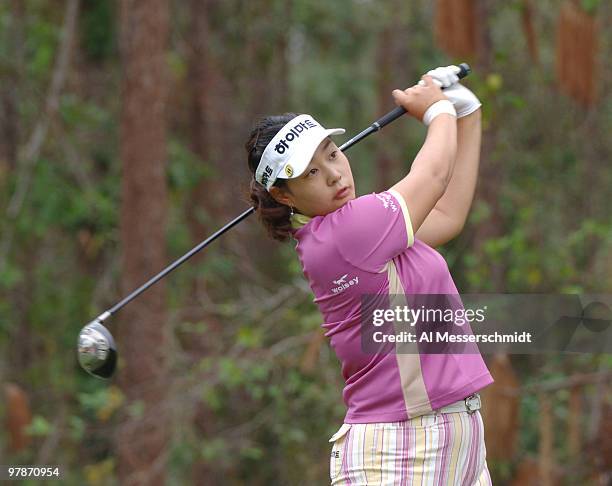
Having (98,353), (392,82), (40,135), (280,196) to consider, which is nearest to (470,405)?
(280,196)

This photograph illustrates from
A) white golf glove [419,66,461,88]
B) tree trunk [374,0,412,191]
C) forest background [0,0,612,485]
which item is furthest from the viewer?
tree trunk [374,0,412,191]

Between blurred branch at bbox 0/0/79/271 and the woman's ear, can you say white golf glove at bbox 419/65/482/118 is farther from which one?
blurred branch at bbox 0/0/79/271

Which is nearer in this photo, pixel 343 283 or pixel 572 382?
pixel 343 283

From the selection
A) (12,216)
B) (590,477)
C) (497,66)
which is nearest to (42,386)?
(12,216)

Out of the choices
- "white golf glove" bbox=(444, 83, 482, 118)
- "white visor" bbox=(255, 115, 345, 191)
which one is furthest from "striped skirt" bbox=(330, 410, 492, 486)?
"white golf glove" bbox=(444, 83, 482, 118)

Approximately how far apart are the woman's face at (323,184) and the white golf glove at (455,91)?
0.44 m

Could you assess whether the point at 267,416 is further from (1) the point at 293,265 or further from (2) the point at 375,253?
(2) the point at 375,253

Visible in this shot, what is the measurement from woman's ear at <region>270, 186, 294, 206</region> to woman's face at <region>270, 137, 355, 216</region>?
0.04 m

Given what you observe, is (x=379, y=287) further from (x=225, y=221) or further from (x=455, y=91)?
(x=225, y=221)

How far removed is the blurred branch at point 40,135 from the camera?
11516 millimetres

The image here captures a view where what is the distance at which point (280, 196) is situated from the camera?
9.87 ft

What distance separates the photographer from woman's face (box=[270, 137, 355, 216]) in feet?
9.57

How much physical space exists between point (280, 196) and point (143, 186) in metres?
6.83

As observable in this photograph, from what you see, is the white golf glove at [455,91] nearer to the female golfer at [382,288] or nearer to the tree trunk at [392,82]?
the female golfer at [382,288]
